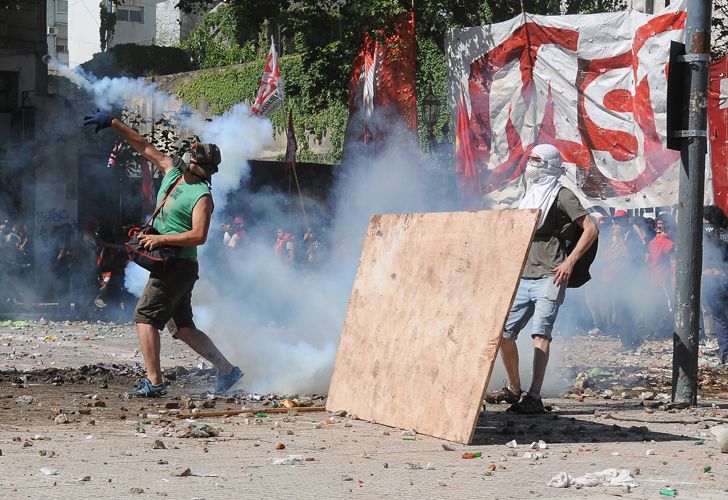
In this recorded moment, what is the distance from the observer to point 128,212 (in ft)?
71.8

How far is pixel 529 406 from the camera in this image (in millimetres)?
6930

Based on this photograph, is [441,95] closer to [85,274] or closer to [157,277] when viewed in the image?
[85,274]

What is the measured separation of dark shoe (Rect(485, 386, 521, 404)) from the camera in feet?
23.7

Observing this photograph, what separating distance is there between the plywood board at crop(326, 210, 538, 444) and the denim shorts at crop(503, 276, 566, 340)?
0.78 m

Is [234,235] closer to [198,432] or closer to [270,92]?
[270,92]

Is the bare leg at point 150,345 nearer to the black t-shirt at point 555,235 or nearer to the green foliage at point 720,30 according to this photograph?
the black t-shirt at point 555,235

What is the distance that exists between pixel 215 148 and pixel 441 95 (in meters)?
15.3

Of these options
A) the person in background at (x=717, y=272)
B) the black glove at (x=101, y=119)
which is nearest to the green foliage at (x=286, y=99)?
the person in background at (x=717, y=272)

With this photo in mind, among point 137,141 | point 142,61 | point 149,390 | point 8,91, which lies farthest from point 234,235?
point 142,61

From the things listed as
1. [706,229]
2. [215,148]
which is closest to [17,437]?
[215,148]

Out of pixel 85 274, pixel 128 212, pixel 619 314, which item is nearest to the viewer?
pixel 619 314

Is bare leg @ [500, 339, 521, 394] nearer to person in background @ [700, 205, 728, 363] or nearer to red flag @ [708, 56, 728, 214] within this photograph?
person in background @ [700, 205, 728, 363]

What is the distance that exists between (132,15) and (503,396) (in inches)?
2338

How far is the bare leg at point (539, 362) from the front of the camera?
6.92m
